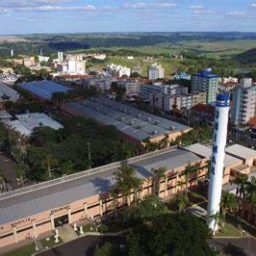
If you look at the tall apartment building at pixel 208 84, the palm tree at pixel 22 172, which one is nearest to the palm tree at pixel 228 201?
the palm tree at pixel 22 172

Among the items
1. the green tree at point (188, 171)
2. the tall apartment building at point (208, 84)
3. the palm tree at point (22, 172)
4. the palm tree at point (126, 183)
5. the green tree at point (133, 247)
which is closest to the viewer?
the green tree at point (133, 247)

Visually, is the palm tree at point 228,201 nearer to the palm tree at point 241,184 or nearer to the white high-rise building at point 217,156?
the white high-rise building at point 217,156

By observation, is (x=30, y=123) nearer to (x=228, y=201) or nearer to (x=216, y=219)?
(x=228, y=201)

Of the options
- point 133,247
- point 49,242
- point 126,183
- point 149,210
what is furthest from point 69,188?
point 133,247

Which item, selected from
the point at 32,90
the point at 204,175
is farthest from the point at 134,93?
the point at 204,175

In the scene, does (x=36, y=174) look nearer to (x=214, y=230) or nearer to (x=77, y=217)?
(x=77, y=217)

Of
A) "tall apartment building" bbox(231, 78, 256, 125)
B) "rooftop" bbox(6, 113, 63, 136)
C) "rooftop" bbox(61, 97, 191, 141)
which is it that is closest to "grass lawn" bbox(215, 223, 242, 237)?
"rooftop" bbox(61, 97, 191, 141)

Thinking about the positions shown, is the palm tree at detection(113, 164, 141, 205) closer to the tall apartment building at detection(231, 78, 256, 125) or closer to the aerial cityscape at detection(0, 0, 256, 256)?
the aerial cityscape at detection(0, 0, 256, 256)
